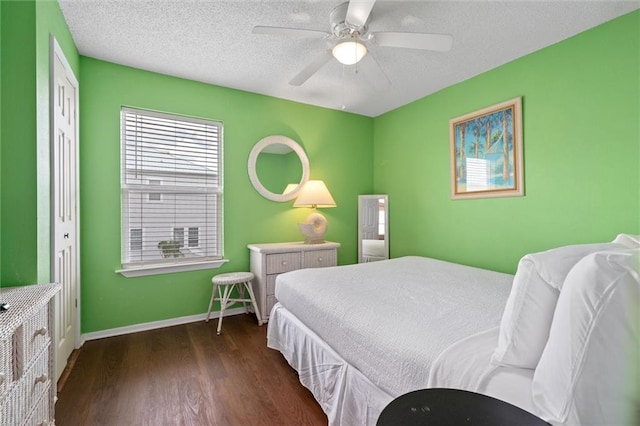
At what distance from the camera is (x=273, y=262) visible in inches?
117

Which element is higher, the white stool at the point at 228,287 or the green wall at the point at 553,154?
the green wall at the point at 553,154

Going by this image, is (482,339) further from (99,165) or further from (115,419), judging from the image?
(99,165)

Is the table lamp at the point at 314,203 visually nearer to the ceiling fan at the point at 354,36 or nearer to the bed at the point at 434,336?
the bed at the point at 434,336

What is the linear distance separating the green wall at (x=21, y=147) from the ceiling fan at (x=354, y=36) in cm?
116

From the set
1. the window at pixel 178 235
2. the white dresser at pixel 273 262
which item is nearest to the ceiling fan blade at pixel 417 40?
the white dresser at pixel 273 262

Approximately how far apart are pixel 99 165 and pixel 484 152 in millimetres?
3519

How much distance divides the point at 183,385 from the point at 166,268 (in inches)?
49.5

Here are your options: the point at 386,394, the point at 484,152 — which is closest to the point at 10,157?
the point at 386,394

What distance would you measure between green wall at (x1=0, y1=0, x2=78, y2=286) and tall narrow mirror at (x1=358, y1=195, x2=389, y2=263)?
319cm

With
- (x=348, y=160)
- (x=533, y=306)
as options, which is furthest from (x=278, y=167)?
(x=533, y=306)

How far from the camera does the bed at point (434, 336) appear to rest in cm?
77

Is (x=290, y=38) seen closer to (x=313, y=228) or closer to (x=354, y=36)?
(x=354, y=36)

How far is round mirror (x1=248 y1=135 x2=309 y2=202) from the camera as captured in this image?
332 centimetres

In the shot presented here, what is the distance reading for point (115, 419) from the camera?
161 cm
